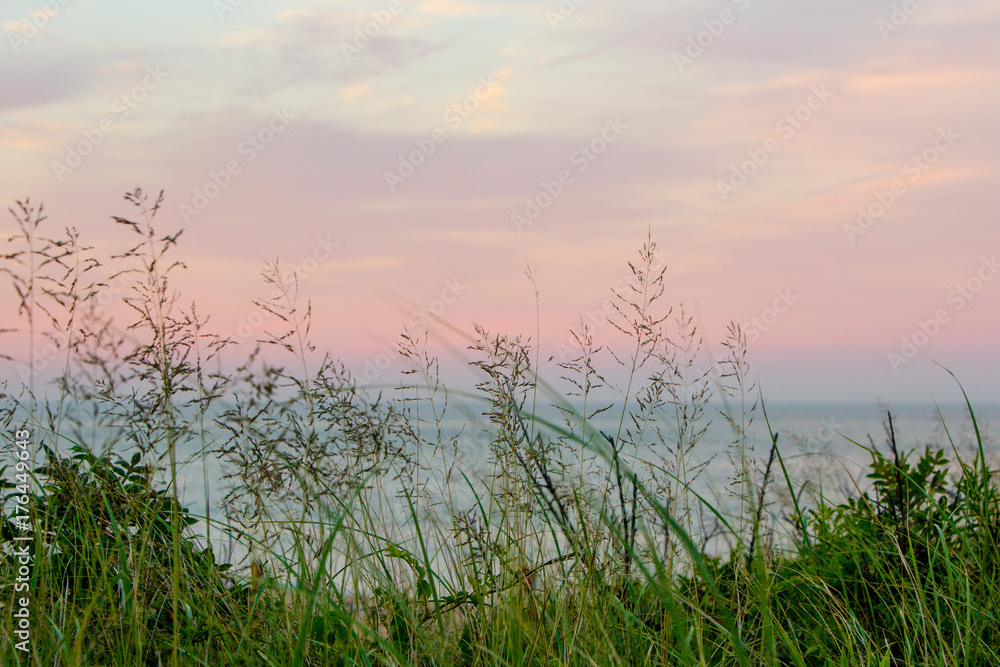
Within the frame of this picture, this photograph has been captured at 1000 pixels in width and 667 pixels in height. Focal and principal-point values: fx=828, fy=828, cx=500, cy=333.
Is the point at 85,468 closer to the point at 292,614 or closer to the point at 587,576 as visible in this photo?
the point at 292,614

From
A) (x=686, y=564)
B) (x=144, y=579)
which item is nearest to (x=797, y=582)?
(x=686, y=564)

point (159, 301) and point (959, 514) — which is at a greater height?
point (159, 301)

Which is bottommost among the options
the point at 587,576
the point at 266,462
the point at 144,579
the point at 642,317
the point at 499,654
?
the point at 499,654

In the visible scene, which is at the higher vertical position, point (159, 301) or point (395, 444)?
point (159, 301)

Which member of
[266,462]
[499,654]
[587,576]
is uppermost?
[266,462]

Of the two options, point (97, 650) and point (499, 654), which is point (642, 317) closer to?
point (499, 654)

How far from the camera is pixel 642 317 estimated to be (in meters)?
2.64

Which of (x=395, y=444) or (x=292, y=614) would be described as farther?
(x=395, y=444)

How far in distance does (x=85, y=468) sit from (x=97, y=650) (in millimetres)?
853

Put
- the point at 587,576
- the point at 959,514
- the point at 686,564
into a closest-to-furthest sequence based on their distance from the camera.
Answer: the point at 587,576
the point at 686,564
the point at 959,514

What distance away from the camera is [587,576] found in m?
2.16

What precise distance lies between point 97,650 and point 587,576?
133 centimetres

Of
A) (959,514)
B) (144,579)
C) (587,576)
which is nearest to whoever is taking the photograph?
(587,576)

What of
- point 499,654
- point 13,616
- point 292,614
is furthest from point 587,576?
point 13,616
